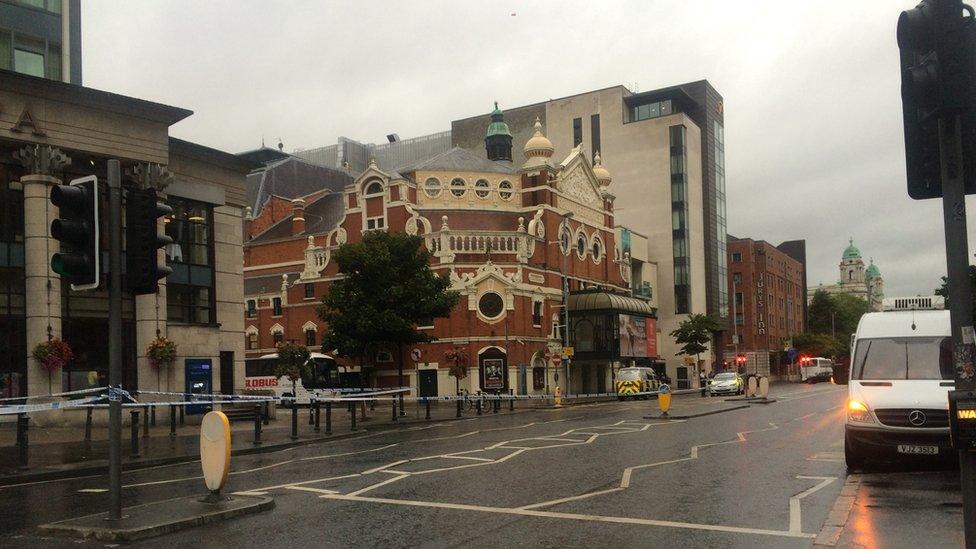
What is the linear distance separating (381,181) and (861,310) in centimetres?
10641

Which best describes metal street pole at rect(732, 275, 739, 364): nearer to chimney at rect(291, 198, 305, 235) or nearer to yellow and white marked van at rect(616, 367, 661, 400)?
yellow and white marked van at rect(616, 367, 661, 400)

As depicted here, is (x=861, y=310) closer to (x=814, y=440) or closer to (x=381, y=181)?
(x=381, y=181)

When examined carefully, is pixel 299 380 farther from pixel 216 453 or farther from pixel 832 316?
pixel 832 316

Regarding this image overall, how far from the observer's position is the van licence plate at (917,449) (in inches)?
474

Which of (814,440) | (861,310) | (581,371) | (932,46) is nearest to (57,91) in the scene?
(814,440)

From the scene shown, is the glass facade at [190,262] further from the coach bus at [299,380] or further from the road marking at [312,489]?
the road marking at [312,489]

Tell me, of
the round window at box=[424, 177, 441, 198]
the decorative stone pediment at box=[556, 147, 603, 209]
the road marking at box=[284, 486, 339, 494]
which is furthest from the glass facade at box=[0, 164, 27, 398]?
the decorative stone pediment at box=[556, 147, 603, 209]

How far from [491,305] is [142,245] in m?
46.1

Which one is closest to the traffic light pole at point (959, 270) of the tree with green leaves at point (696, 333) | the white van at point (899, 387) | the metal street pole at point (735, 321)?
the white van at point (899, 387)

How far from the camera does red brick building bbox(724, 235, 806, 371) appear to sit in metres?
98.8

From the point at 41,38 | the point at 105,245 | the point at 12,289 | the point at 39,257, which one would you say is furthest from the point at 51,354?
the point at 41,38

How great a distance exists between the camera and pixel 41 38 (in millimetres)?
31750

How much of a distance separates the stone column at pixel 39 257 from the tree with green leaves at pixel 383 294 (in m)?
17.4

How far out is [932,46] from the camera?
17.6ft
